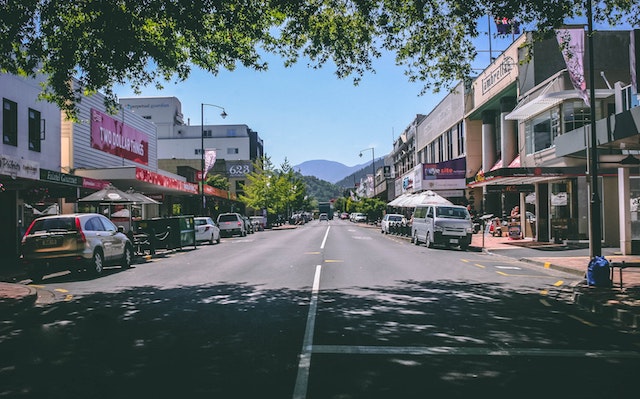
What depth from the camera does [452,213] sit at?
78.9 ft

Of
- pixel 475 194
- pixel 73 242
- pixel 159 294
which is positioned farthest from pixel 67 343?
pixel 475 194

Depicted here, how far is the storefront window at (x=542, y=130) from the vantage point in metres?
24.6

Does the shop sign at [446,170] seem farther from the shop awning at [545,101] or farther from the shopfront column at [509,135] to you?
the shop awning at [545,101]

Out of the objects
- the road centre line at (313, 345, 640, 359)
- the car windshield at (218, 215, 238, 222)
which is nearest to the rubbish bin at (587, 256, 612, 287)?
the road centre line at (313, 345, 640, 359)

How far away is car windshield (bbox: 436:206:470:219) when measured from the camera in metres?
23.9

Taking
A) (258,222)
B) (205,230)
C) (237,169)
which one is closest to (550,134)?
(205,230)

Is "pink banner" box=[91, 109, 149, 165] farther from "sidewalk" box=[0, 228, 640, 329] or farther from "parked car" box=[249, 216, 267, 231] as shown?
"parked car" box=[249, 216, 267, 231]

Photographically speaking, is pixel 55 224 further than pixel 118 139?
No

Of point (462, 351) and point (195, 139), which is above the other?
point (195, 139)

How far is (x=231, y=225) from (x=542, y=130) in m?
21.8

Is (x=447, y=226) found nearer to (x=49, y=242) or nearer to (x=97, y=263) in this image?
(x=97, y=263)

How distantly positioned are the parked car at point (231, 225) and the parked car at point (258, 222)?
1039cm

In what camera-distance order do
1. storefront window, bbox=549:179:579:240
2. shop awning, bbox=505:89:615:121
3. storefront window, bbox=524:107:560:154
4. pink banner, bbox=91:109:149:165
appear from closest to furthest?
1. shop awning, bbox=505:89:615:121
2. storefront window, bbox=549:179:579:240
3. storefront window, bbox=524:107:560:154
4. pink banner, bbox=91:109:149:165

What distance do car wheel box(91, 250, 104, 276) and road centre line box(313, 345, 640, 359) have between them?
31.8 ft
